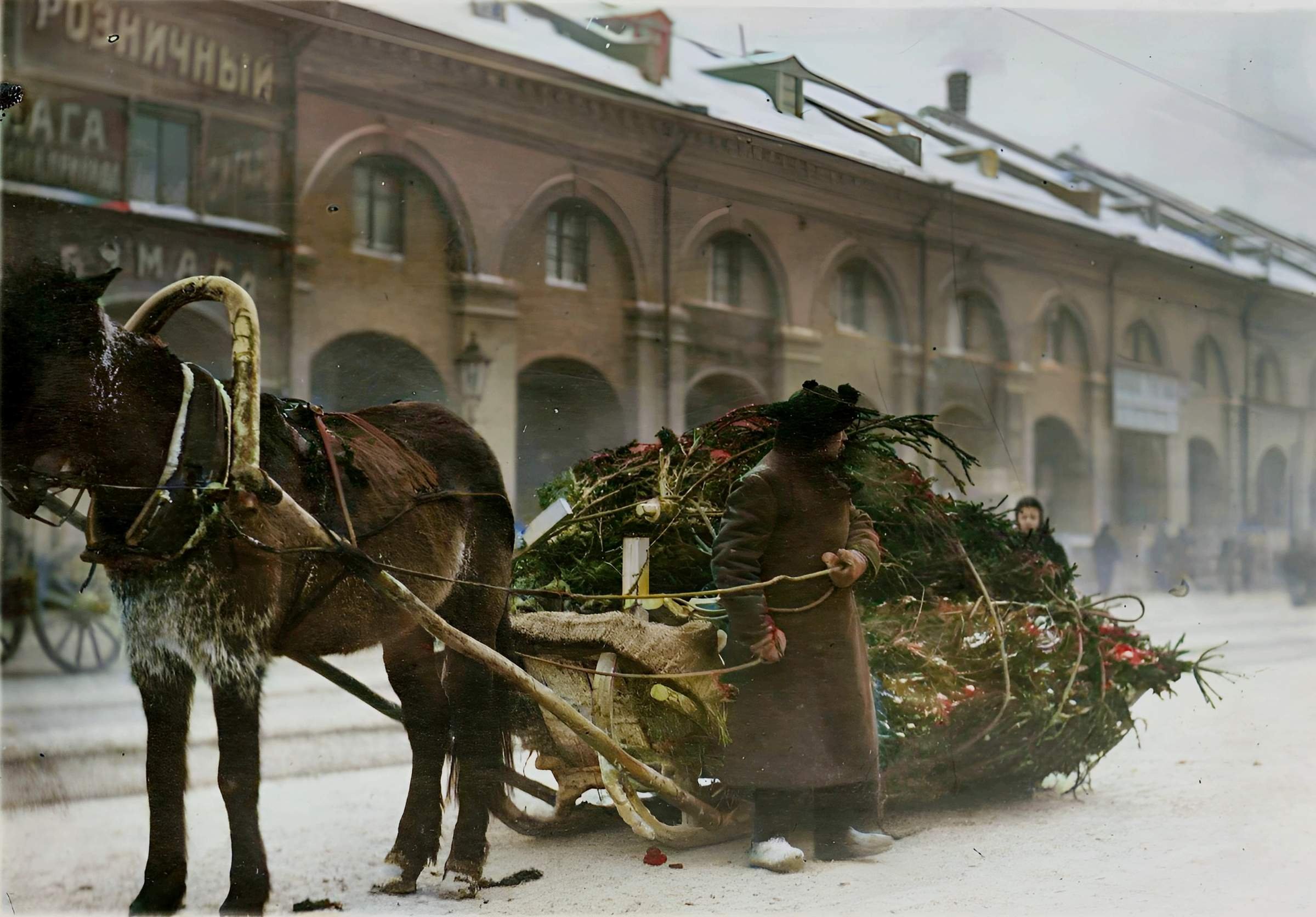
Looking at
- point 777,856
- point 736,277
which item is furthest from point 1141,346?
point 777,856

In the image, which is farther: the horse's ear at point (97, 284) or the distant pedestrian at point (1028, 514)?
the distant pedestrian at point (1028, 514)

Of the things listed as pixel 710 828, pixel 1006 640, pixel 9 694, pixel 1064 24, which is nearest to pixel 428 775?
pixel 710 828

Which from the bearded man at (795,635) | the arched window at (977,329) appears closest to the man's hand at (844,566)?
the bearded man at (795,635)

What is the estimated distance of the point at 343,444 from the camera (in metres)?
3.28

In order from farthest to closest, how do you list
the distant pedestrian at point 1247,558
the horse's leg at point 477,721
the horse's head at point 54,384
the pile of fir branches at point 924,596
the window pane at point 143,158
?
the distant pedestrian at point 1247,558, the pile of fir branches at point 924,596, the window pane at point 143,158, the horse's leg at point 477,721, the horse's head at point 54,384

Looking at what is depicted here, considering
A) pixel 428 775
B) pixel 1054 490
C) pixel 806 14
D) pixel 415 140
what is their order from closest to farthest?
1. pixel 428 775
2. pixel 415 140
3. pixel 806 14
4. pixel 1054 490

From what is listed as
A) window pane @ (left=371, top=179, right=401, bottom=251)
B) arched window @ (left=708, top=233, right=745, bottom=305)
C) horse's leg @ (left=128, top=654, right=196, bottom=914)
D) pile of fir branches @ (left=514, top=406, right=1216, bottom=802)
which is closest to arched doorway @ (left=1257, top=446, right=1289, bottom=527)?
pile of fir branches @ (left=514, top=406, right=1216, bottom=802)

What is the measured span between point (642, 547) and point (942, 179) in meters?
1.89

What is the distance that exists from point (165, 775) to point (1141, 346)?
3919mm

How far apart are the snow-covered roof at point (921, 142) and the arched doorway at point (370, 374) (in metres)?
1.14

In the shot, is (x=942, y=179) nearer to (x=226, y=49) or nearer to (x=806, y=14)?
(x=806, y=14)

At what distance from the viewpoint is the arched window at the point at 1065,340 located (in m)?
4.38

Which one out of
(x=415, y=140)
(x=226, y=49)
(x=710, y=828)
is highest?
(x=226, y=49)

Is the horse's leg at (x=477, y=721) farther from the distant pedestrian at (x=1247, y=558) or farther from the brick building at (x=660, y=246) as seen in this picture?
the distant pedestrian at (x=1247, y=558)
